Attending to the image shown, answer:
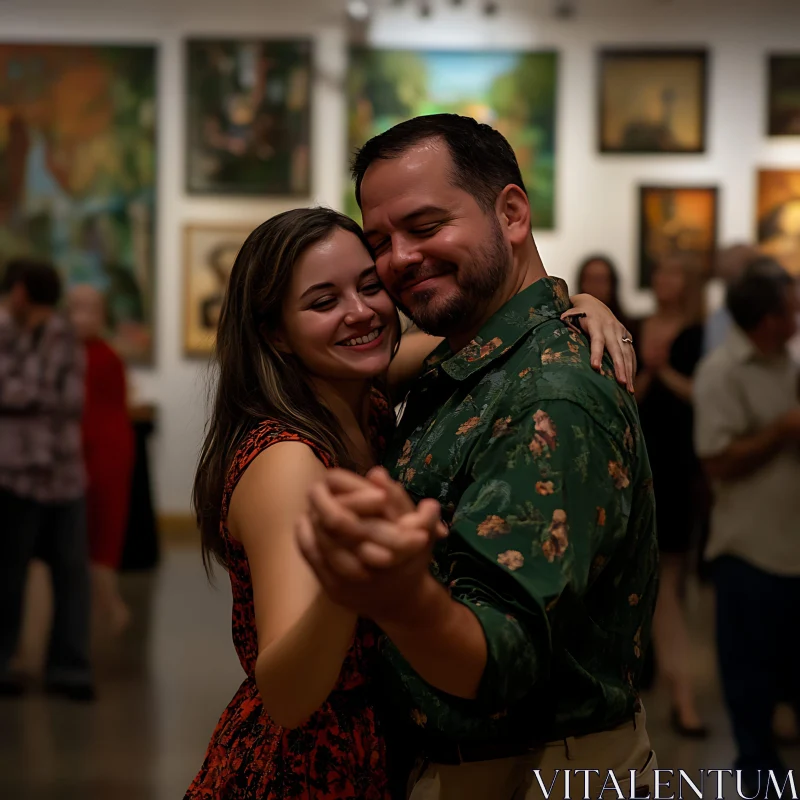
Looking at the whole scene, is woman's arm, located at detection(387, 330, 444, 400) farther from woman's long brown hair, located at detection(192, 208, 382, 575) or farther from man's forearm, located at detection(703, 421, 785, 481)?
man's forearm, located at detection(703, 421, 785, 481)

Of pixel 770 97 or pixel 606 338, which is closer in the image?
pixel 606 338

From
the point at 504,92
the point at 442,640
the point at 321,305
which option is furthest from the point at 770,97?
the point at 442,640

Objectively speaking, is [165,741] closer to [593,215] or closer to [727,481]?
[727,481]

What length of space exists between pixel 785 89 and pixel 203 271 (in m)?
5.12

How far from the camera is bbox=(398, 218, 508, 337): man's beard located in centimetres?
201

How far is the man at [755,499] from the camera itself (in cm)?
398

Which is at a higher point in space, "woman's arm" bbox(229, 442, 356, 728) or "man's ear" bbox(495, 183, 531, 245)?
"man's ear" bbox(495, 183, 531, 245)

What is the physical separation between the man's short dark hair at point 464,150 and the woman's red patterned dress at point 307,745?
1.67ft

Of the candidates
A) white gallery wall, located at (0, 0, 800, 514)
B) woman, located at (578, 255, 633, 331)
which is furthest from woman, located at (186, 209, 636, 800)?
white gallery wall, located at (0, 0, 800, 514)

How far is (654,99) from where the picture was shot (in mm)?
9930

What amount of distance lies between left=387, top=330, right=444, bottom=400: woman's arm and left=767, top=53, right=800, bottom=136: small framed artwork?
8.21 meters

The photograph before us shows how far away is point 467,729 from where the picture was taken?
1749mm

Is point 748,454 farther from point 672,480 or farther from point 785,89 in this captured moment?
point 785,89

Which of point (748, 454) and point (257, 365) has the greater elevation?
Answer: point (257, 365)
